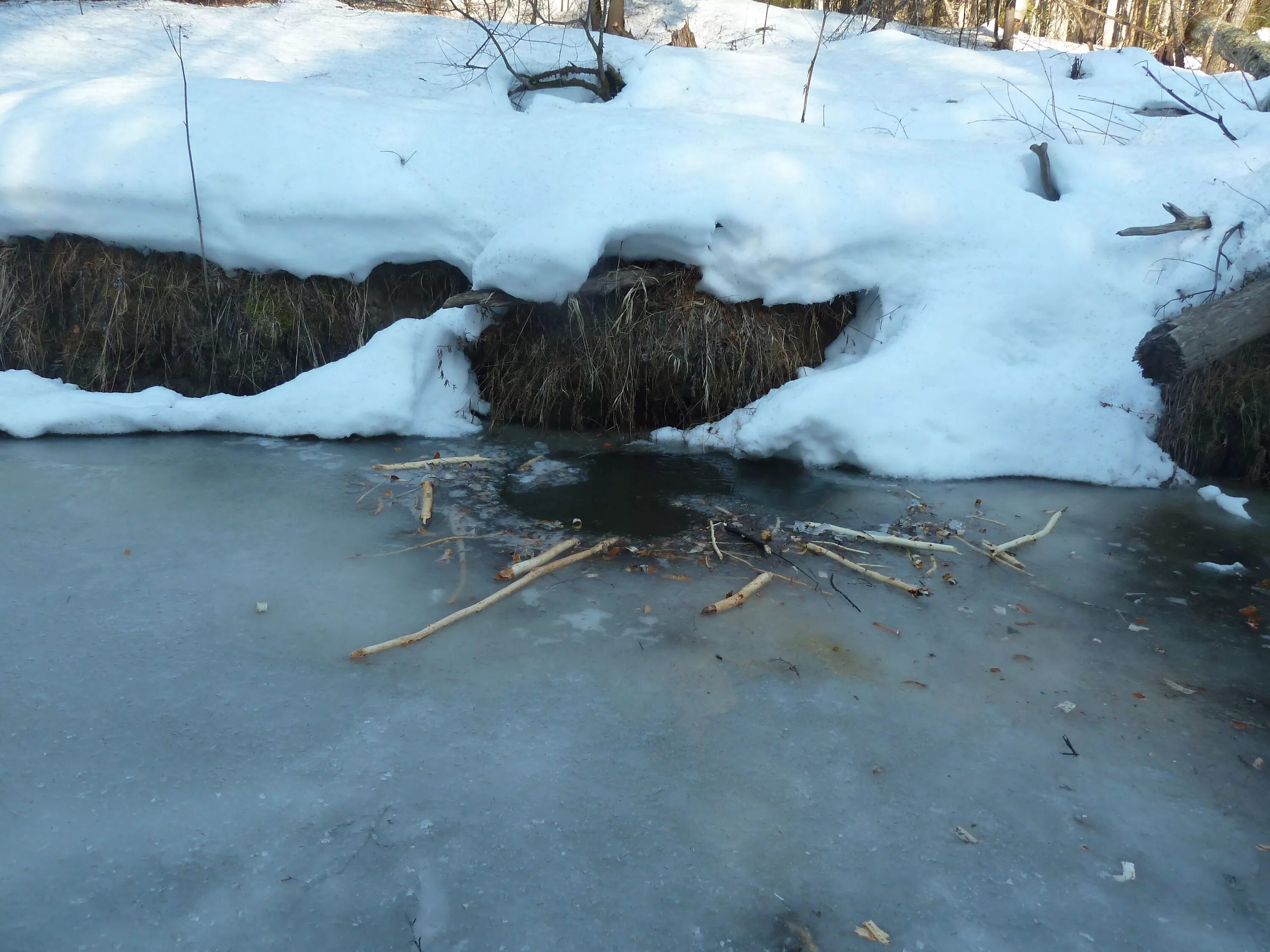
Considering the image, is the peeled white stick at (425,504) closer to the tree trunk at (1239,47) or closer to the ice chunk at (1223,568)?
the ice chunk at (1223,568)

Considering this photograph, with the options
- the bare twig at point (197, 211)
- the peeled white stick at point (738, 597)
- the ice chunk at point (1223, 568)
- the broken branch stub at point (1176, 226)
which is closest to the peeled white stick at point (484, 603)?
the peeled white stick at point (738, 597)

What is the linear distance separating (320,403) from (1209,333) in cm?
449

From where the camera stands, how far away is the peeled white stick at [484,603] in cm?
242

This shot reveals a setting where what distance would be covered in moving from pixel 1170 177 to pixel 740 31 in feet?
21.4

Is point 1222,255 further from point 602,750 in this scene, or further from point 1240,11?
point 1240,11

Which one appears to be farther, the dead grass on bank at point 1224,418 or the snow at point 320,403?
the snow at point 320,403

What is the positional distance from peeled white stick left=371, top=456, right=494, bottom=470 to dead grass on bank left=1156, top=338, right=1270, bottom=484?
354 centimetres

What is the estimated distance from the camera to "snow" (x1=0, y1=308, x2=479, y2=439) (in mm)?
4395


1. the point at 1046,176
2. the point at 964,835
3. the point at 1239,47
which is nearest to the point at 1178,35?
the point at 1239,47

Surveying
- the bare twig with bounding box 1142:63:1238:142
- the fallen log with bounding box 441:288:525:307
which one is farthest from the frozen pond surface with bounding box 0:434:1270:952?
the bare twig with bounding box 1142:63:1238:142

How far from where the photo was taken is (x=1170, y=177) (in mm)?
4969

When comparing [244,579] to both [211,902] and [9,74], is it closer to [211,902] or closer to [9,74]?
[211,902]

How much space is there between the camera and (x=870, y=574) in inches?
119

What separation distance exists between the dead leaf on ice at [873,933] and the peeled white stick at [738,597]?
4.04 ft
